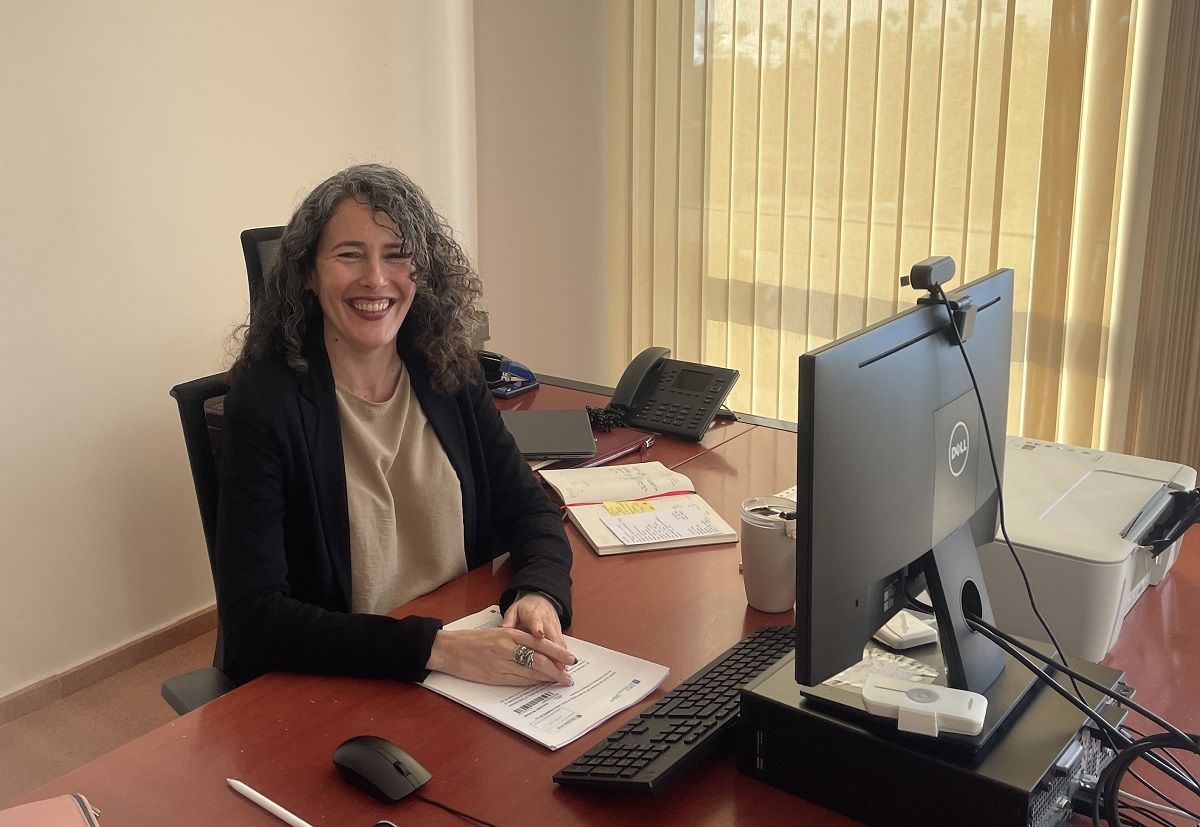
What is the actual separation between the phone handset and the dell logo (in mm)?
1292

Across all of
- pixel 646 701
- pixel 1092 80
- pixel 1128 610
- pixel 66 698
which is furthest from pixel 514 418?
pixel 1092 80

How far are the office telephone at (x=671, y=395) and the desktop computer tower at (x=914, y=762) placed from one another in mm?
1170

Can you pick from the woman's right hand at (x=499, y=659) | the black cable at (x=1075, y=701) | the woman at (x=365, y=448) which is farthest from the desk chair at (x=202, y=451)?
the black cable at (x=1075, y=701)

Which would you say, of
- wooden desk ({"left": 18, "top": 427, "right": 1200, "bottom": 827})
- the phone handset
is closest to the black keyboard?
A: wooden desk ({"left": 18, "top": 427, "right": 1200, "bottom": 827})

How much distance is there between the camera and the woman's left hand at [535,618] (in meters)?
1.45

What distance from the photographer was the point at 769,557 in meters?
1.52

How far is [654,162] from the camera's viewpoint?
3.75 metres

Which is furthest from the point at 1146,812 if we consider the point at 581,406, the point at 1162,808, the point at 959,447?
the point at 581,406

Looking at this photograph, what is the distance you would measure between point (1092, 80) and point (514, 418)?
1.66 meters

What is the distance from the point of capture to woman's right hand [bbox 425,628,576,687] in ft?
4.48

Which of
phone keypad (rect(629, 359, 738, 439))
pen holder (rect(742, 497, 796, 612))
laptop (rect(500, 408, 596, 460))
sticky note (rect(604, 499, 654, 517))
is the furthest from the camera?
phone keypad (rect(629, 359, 738, 439))

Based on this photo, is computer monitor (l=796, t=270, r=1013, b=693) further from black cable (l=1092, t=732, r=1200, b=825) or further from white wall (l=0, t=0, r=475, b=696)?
white wall (l=0, t=0, r=475, b=696)

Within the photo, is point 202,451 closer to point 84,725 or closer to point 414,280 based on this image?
point 414,280

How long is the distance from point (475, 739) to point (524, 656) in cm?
15
